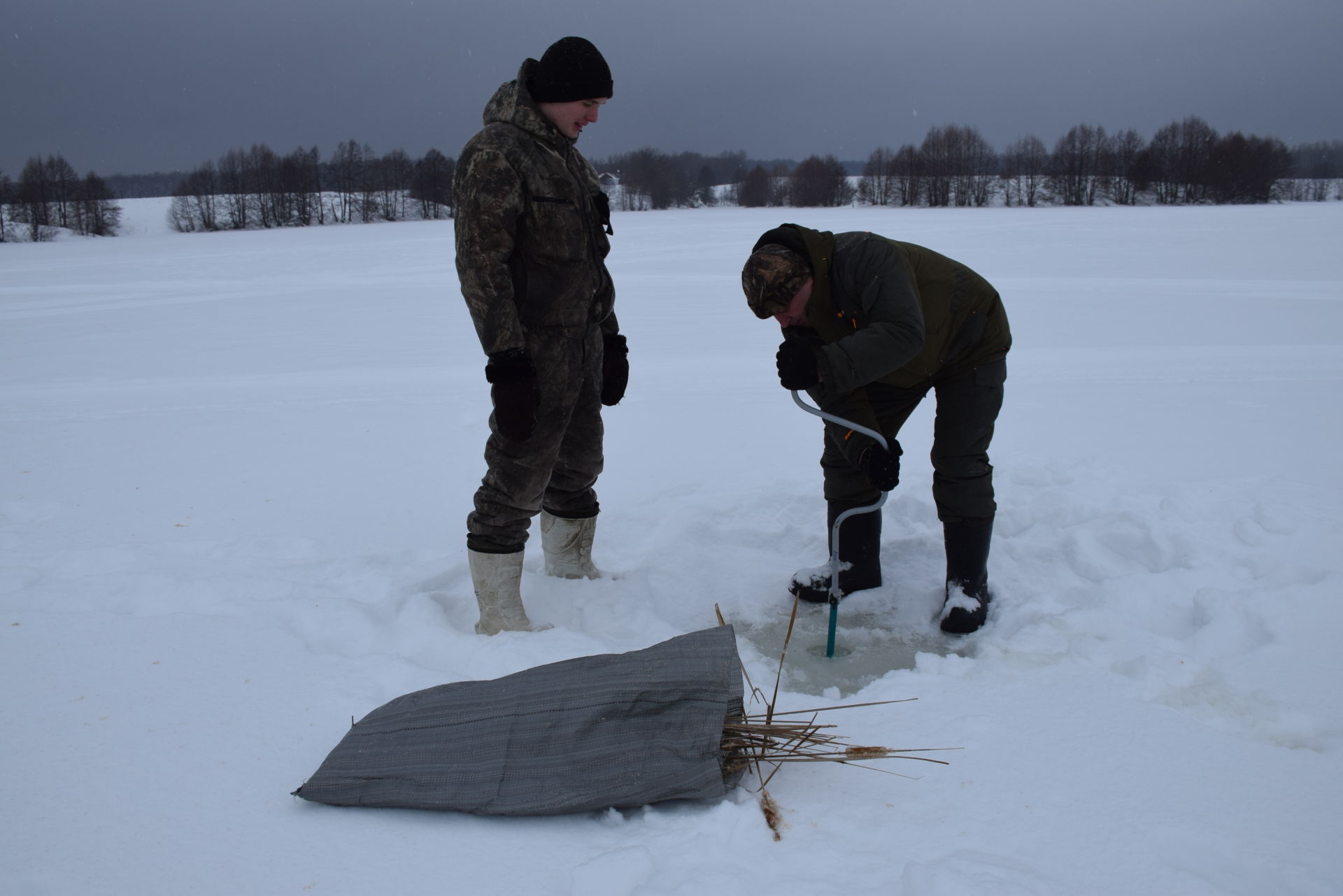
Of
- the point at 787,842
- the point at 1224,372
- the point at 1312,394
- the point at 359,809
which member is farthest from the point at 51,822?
the point at 1224,372

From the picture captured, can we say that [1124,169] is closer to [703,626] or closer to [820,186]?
[820,186]

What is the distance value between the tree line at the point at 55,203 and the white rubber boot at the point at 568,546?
1880 inches

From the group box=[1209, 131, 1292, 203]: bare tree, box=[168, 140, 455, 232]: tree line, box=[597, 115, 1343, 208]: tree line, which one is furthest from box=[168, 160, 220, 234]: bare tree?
box=[1209, 131, 1292, 203]: bare tree

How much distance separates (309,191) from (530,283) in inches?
2233

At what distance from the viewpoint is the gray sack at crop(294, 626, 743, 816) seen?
5.82 ft

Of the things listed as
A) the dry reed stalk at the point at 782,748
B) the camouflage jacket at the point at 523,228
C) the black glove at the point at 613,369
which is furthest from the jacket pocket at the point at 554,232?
the dry reed stalk at the point at 782,748

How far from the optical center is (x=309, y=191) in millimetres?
52531

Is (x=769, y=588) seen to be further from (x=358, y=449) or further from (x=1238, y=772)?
(x=358, y=449)

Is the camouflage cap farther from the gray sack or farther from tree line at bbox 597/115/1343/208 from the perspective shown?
tree line at bbox 597/115/1343/208

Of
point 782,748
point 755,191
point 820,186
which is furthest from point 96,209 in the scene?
point 782,748

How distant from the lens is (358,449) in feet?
16.2

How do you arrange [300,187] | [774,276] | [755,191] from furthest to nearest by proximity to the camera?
[755,191], [300,187], [774,276]

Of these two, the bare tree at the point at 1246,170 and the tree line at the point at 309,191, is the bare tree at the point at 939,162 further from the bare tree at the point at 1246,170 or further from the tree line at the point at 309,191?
the tree line at the point at 309,191

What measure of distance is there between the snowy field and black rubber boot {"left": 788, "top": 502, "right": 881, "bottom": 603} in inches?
3.0
